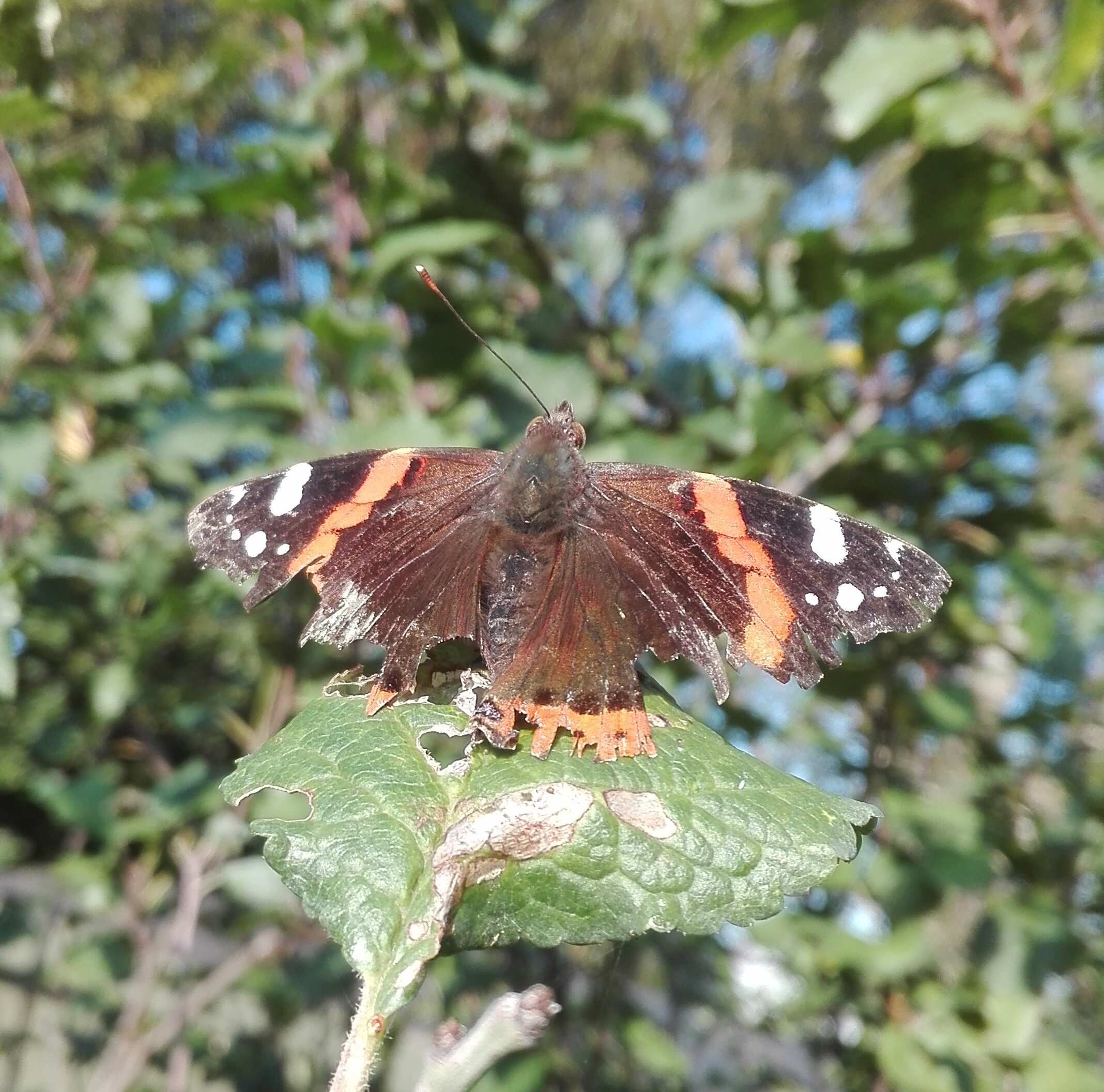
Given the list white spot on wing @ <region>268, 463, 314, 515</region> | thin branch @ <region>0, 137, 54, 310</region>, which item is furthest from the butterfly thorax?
thin branch @ <region>0, 137, 54, 310</region>

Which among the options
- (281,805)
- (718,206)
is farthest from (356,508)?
(718,206)

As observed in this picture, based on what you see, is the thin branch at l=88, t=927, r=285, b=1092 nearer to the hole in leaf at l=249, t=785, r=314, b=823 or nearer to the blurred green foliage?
the blurred green foliage

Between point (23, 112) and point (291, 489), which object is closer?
point (291, 489)

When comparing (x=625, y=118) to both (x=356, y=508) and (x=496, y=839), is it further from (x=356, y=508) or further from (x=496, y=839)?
(x=496, y=839)

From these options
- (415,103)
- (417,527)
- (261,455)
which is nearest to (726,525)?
(417,527)

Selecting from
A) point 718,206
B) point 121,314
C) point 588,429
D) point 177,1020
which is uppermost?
point 121,314

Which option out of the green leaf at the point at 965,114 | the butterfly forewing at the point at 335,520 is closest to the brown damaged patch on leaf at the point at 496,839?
the butterfly forewing at the point at 335,520

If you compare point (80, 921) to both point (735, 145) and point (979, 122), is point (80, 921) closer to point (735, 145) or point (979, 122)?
point (979, 122)
